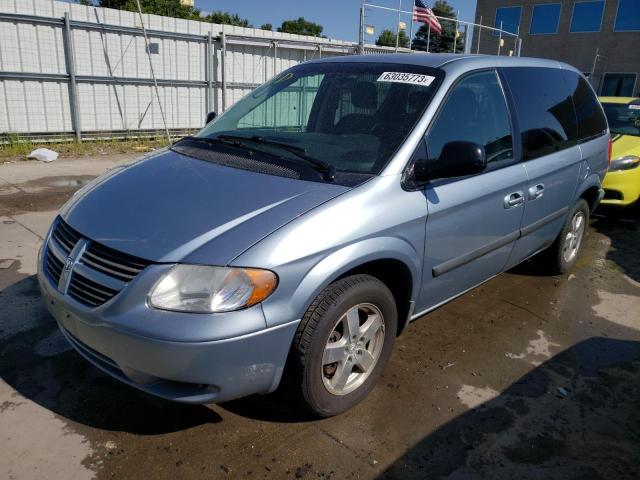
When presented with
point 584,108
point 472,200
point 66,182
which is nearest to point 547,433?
point 472,200

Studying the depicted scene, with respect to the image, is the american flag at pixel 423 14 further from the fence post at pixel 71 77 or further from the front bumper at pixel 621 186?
the front bumper at pixel 621 186

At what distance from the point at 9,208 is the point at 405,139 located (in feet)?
17.8

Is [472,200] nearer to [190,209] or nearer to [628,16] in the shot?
[190,209]

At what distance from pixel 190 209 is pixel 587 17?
109 feet

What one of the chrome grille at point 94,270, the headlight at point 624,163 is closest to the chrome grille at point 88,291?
the chrome grille at point 94,270

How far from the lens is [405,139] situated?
9.45ft

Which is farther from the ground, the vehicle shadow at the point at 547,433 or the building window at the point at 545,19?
the building window at the point at 545,19

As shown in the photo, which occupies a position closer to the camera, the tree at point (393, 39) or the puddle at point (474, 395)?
the puddle at point (474, 395)

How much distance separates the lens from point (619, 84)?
29000 millimetres

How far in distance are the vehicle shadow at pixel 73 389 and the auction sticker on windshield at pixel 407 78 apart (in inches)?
86.4

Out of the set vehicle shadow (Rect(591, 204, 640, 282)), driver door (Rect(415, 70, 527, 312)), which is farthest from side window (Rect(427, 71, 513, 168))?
vehicle shadow (Rect(591, 204, 640, 282))

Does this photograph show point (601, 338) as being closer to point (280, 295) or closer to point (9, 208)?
point (280, 295)

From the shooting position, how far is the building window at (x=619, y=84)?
28.5 metres

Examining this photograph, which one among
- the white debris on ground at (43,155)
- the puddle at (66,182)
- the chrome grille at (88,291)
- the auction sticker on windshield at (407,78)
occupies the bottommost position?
the puddle at (66,182)
